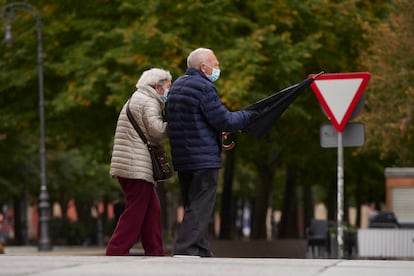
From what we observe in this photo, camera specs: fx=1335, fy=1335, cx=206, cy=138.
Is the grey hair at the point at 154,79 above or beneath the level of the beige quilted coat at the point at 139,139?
above

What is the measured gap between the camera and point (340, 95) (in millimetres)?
13961

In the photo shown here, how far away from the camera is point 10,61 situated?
3247 centimetres

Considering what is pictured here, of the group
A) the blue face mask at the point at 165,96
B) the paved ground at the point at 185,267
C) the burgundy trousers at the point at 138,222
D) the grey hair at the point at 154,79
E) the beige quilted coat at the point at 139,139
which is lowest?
the paved ground at the point at 185,267

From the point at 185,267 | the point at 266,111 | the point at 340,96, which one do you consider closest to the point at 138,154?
the point at 266,111

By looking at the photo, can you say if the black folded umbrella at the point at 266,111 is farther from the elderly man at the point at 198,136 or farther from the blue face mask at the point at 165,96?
the blue face mask at the point at 165,96

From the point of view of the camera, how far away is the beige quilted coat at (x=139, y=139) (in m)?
11.5

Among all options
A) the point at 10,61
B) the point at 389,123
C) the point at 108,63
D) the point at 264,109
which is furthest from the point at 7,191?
the point at 264,109

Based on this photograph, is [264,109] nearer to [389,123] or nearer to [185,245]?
[185,245]

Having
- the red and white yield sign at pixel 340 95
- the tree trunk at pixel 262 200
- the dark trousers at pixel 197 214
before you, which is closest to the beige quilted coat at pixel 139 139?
the dark trousers at pixel 197 214

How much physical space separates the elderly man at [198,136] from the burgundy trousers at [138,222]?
0.50 m

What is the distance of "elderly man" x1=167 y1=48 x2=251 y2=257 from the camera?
11.2 meters

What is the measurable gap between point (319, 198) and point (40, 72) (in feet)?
154

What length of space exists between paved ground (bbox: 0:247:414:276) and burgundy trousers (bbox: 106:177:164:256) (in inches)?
51.2

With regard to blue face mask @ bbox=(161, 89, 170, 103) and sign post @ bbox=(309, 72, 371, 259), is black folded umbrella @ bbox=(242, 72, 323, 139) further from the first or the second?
sign post @ bbox=(309, 72, 371, 259)
